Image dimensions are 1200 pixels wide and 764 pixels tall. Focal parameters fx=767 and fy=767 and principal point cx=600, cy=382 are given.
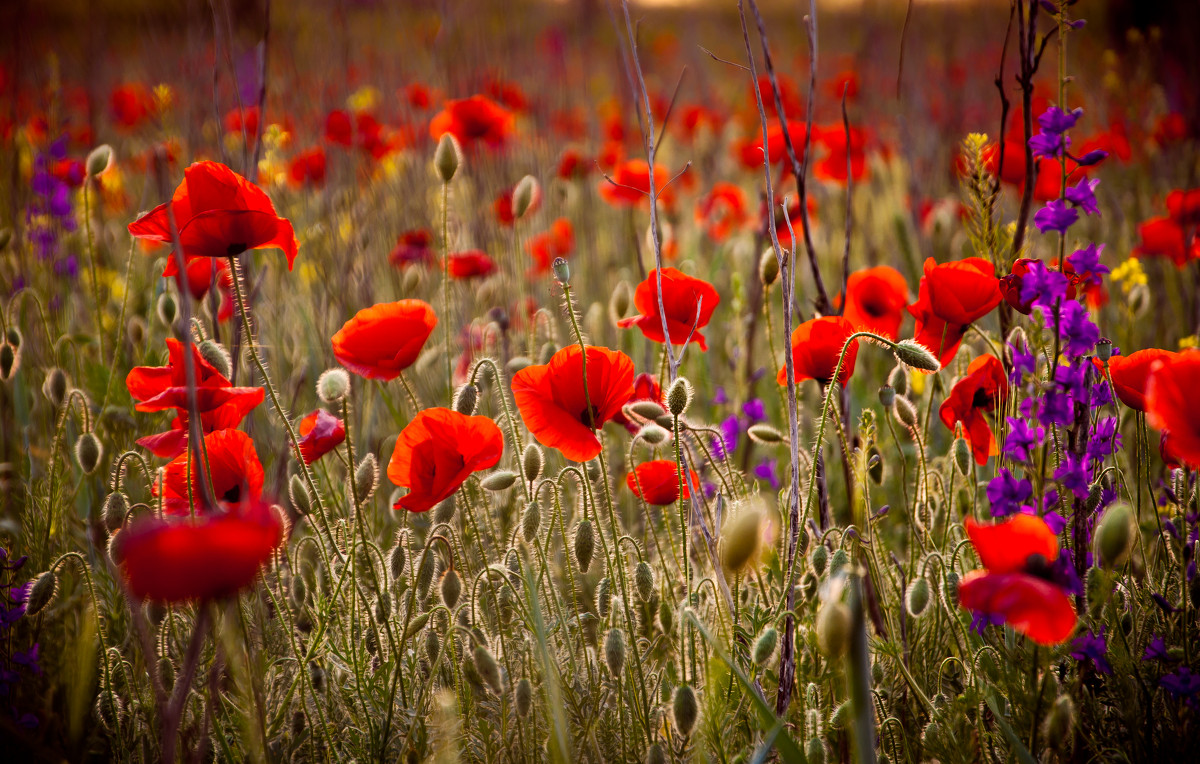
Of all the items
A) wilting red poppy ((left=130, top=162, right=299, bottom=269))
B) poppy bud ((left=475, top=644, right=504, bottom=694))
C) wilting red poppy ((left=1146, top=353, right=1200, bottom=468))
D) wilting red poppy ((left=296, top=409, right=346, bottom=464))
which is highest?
wilting red poppy ((left=130, top=162, right=299, bottom=269))

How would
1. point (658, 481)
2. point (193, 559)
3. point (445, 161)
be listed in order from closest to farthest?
point (193, 559)
point (658, 481)
point (445, 161)

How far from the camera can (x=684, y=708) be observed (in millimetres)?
1037

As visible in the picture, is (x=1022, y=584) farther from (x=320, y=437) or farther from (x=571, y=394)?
(x=320, y=437)

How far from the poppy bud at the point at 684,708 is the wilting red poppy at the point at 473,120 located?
198 centimetres

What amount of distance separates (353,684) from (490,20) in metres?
3.98

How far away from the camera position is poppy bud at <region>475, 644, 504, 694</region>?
1114mm

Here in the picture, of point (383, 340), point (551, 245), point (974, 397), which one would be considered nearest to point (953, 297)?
point (974, 397)

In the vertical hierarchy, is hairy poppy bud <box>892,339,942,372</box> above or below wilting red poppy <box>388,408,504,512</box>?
above

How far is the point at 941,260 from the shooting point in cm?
311

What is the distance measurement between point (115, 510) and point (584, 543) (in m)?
0.79

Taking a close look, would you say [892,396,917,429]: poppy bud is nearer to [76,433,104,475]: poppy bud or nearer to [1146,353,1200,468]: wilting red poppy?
[1146,353,1200,468]: wilting red poppy

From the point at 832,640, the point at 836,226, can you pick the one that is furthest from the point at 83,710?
the point at 836,226

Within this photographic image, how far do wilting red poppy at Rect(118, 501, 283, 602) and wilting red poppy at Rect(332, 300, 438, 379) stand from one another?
760mm

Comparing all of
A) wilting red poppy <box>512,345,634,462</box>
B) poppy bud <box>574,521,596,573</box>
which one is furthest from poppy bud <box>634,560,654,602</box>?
wilting red poppy <box>512,345,634,462</box>
